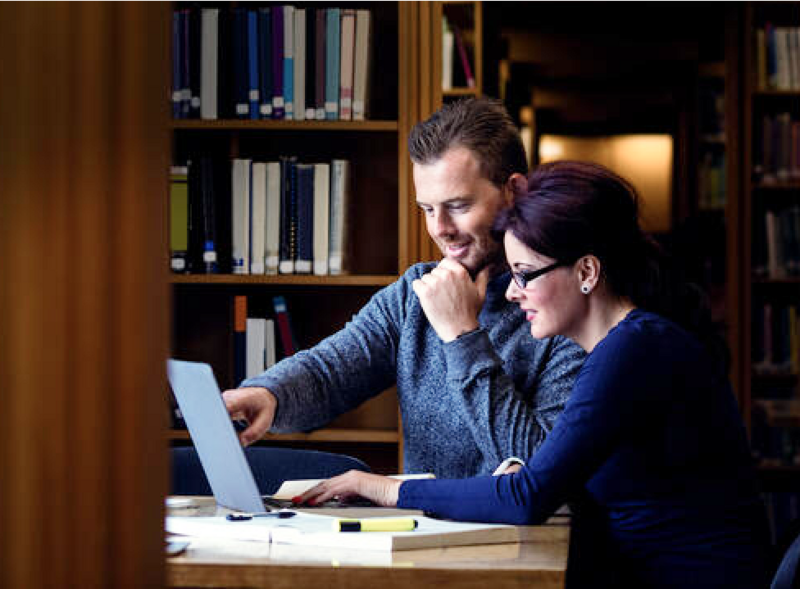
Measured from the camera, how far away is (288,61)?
2736 mm

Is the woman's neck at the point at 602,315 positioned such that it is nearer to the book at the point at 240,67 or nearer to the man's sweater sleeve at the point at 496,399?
the man's sweater sleeve at the point at 496,399

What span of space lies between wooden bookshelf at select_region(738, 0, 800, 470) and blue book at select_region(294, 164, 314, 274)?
2.49 meters

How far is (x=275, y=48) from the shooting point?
8.98ft

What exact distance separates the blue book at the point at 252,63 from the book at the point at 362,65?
0.26 m

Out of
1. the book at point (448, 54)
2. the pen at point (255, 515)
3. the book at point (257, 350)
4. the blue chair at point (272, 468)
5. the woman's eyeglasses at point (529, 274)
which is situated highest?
the book at point (448, 54)

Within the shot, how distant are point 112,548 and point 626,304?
1.23 metres

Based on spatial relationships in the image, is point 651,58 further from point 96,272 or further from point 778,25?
point 96,272

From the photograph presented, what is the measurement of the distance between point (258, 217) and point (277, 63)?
0.40 meters

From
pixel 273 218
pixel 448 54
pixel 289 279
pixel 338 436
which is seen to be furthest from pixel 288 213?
pixel 448 54

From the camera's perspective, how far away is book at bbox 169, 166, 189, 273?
2771 millimetres

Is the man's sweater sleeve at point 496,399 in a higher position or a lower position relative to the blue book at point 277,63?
lower

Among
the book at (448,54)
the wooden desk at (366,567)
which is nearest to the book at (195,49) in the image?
the wooden desk at (366,567)

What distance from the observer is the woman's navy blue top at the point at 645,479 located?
147 cm

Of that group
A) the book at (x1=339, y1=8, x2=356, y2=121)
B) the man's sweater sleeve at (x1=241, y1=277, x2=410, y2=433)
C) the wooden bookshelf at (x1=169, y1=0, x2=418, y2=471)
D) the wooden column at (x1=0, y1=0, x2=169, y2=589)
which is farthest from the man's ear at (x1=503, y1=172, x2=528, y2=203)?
the wooden column at (x1=0, y1=0, x2=169, y2=589)
